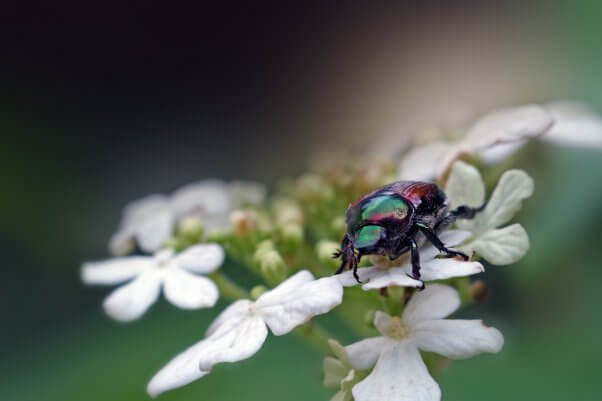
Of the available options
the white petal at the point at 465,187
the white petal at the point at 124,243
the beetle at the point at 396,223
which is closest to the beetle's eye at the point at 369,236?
the beetle at the point at 396,223

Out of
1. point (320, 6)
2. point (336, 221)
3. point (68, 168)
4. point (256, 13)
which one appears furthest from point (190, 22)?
point (336, 221)

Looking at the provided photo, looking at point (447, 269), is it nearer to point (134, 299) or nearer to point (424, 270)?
point (424, 270)

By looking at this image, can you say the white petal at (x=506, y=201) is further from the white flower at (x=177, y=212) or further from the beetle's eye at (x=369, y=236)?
the white flower at (x=177, y=212)

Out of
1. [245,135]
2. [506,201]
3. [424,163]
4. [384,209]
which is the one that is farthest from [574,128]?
[245,135]

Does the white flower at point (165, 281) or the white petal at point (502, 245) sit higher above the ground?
the white flower at point (165, 281)

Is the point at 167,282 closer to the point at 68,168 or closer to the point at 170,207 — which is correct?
the point at 170,207

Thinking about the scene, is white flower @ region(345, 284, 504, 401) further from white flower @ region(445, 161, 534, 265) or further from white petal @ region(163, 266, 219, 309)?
white petal @ region(163, 266, 219, 309)

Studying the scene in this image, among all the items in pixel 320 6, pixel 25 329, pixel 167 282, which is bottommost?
pixel 167 282
